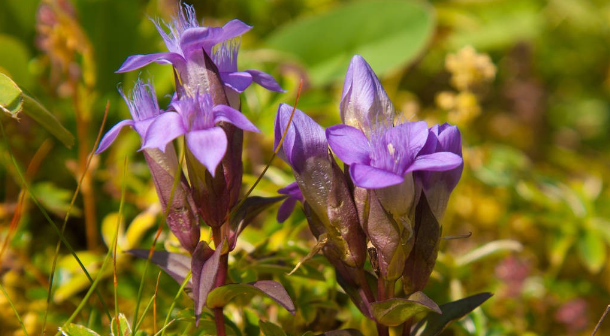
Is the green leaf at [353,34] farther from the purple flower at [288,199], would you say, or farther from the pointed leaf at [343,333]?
the pointed leaf at [343,333]

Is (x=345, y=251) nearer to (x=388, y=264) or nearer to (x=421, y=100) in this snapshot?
(x=388, y=264)

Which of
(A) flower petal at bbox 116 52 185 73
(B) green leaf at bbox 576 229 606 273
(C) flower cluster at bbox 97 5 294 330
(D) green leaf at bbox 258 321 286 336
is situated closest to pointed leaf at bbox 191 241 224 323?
(C) flower cluster at bbox 97 5 294 330

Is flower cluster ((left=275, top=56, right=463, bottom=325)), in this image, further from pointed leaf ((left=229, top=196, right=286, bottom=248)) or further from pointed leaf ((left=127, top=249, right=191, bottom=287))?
pointed leaf ((left=127, top=249, right=191, bottom=287))

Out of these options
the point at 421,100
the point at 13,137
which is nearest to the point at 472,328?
the point at 13,137

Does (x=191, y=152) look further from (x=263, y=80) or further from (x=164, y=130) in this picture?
(x=263, y=80)

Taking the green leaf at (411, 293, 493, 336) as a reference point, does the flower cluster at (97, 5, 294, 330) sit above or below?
above
